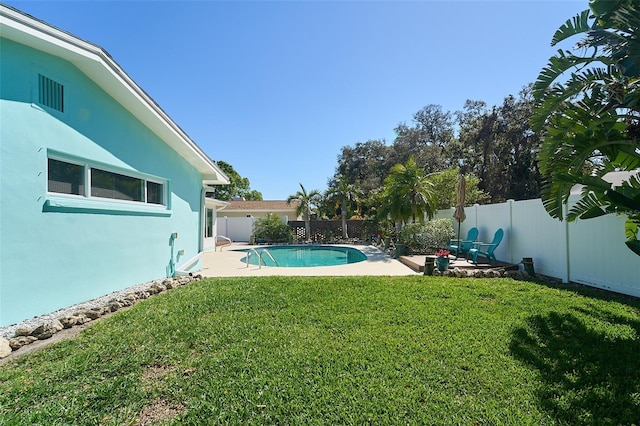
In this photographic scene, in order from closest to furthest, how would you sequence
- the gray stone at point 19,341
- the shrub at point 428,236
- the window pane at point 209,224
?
the gray stone at point 19,341 < the shrub at point 428,236 < the window pane at point 209,224

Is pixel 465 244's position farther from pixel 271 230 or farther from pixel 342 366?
pixel 271 230

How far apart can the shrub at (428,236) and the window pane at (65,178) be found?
44.4 feet

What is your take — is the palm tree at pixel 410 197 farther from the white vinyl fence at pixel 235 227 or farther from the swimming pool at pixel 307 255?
the white vinyl fence at pixel 235 227

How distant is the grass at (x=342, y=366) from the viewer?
9.35ft

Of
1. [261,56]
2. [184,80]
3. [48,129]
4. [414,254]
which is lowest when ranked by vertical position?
[414,254]

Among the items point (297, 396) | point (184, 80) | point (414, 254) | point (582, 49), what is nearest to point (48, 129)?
point (297, 396)

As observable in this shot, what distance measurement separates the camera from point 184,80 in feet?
46.4

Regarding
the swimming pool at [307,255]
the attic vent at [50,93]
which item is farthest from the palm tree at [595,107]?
the swimming pool at [307,255]

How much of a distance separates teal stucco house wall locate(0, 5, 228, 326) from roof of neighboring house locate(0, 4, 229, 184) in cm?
2

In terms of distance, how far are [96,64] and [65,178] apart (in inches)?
102

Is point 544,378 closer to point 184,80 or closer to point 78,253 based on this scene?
point 78,253

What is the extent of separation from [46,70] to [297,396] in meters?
7.48

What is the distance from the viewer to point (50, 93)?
562cm

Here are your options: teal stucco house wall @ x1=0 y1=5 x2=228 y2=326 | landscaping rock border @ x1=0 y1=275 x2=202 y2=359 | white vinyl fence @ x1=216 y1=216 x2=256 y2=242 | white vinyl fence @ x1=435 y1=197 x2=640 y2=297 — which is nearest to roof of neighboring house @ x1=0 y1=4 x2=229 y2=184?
teal stucco house wall @ x1=0 y1=5 x2=228 y2=326
